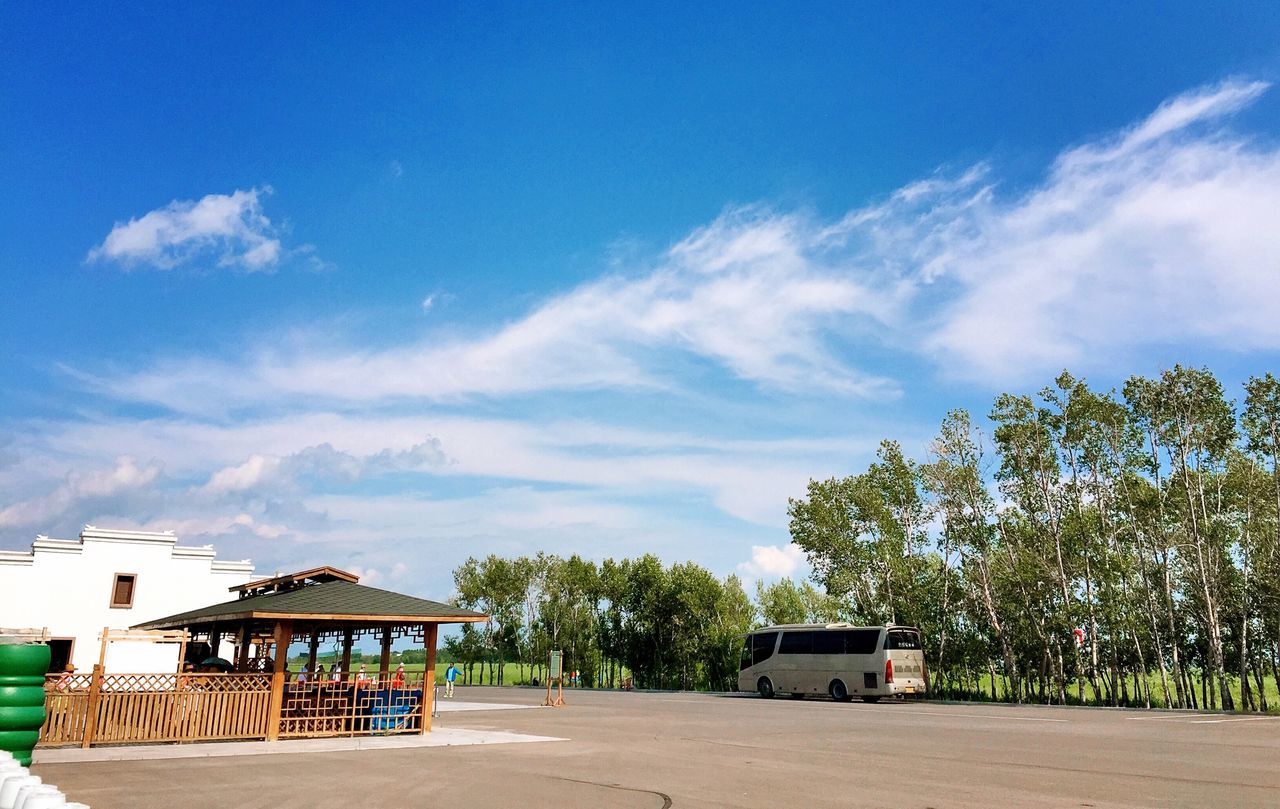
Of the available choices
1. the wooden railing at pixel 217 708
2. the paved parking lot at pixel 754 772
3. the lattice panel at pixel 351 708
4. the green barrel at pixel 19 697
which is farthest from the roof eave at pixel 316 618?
the green barrel at pixel 19 697

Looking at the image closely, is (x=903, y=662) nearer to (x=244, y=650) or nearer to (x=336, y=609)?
(x=336, y=609)

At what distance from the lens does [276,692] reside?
16125 mm

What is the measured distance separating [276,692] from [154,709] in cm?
200

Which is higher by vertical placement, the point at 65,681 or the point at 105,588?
the point at 105,588

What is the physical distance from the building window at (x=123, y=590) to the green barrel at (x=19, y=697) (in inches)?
1130

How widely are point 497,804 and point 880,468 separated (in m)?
36.4

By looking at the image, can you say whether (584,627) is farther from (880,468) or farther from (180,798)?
(180,798)

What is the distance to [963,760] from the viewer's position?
13.0 meters

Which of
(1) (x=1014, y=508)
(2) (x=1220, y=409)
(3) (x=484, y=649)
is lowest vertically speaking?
(3) (x=484, y=649)

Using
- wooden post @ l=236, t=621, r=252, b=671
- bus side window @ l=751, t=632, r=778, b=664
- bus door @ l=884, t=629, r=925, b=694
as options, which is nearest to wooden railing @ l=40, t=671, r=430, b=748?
wooden post @ l=236, t=621, r=252, b=671

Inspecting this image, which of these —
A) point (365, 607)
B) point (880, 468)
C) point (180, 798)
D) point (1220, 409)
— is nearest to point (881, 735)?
point (365, 607)

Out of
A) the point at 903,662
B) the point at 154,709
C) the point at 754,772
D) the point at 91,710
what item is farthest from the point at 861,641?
the point at 91,710

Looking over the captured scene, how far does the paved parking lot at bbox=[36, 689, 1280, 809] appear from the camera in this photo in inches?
367

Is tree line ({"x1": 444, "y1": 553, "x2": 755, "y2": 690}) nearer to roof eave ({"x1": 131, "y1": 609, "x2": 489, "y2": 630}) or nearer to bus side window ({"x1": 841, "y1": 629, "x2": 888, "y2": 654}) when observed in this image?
bus side window ({"x1": 841, "y1": 629, "x2": 888, "y2": 654})
